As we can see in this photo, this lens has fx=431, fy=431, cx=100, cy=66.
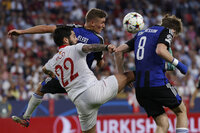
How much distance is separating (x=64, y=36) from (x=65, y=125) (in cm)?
440

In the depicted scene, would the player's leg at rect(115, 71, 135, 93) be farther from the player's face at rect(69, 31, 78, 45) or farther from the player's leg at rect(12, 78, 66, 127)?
the player's leg at rect(12, 78, 66, 127)

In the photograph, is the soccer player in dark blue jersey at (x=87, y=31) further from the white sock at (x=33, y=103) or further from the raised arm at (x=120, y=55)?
the raised arm at (x=120, y=55)

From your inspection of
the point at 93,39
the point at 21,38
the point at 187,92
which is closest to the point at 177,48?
the point at 187,92

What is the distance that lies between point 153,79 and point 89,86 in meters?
0.92

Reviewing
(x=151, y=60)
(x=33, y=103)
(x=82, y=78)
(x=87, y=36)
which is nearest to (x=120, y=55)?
(x=151, y=60)

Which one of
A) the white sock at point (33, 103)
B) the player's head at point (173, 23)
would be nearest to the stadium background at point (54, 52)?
the white sock at point (33, 103)

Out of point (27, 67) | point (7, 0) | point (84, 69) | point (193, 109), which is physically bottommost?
point (193, 109)

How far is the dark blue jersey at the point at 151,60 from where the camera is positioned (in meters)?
6.09

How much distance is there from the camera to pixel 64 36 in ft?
21.3

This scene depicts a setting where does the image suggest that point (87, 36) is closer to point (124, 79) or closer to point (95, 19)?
point (95, 19)

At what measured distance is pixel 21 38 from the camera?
1584cm

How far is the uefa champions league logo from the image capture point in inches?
Result: 410

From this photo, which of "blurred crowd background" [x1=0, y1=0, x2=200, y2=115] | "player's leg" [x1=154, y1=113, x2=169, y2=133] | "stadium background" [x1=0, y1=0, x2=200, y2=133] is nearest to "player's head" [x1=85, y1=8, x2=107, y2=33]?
"player's leg" [x1=154, y1=113, x2=169, y2=133]

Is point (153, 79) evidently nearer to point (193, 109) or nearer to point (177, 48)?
point (193, 109)
